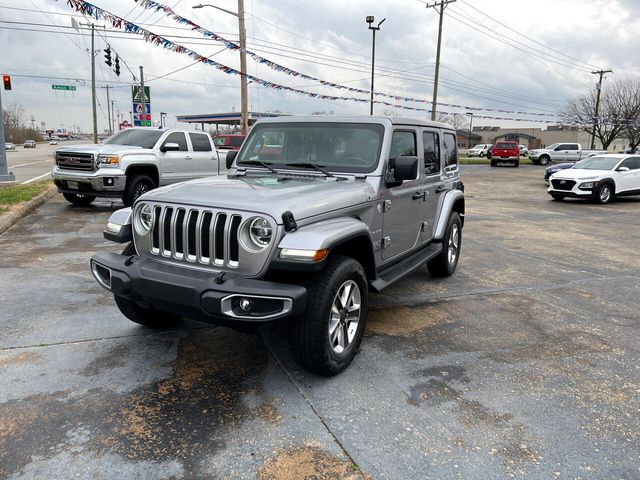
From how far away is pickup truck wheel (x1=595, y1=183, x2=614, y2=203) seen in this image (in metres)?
15.6

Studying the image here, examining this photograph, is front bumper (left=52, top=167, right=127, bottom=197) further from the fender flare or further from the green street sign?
the green street sign

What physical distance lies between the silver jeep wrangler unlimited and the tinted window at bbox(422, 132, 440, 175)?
403 millimetres

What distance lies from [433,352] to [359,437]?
1389 millimetres

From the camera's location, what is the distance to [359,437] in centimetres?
283

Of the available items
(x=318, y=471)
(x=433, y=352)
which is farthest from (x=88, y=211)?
(x=318, y=471)

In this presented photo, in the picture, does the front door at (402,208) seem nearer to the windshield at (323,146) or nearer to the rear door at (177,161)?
the windshield at (323,146)

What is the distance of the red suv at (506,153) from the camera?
120 ft

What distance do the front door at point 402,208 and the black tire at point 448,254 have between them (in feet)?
2.91

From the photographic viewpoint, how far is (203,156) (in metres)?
12.2

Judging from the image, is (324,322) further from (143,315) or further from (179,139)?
(179,139)

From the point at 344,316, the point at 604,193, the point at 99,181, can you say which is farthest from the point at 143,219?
the point at 604,193

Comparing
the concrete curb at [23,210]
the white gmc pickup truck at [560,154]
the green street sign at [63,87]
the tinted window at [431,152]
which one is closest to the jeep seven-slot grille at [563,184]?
the tinted window at [431,152]

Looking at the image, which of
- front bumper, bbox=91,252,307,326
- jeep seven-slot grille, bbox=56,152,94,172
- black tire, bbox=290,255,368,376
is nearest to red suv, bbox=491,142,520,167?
jeep seven-slot grille, bbox=56,152,94,172

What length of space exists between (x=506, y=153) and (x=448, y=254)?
110ft
